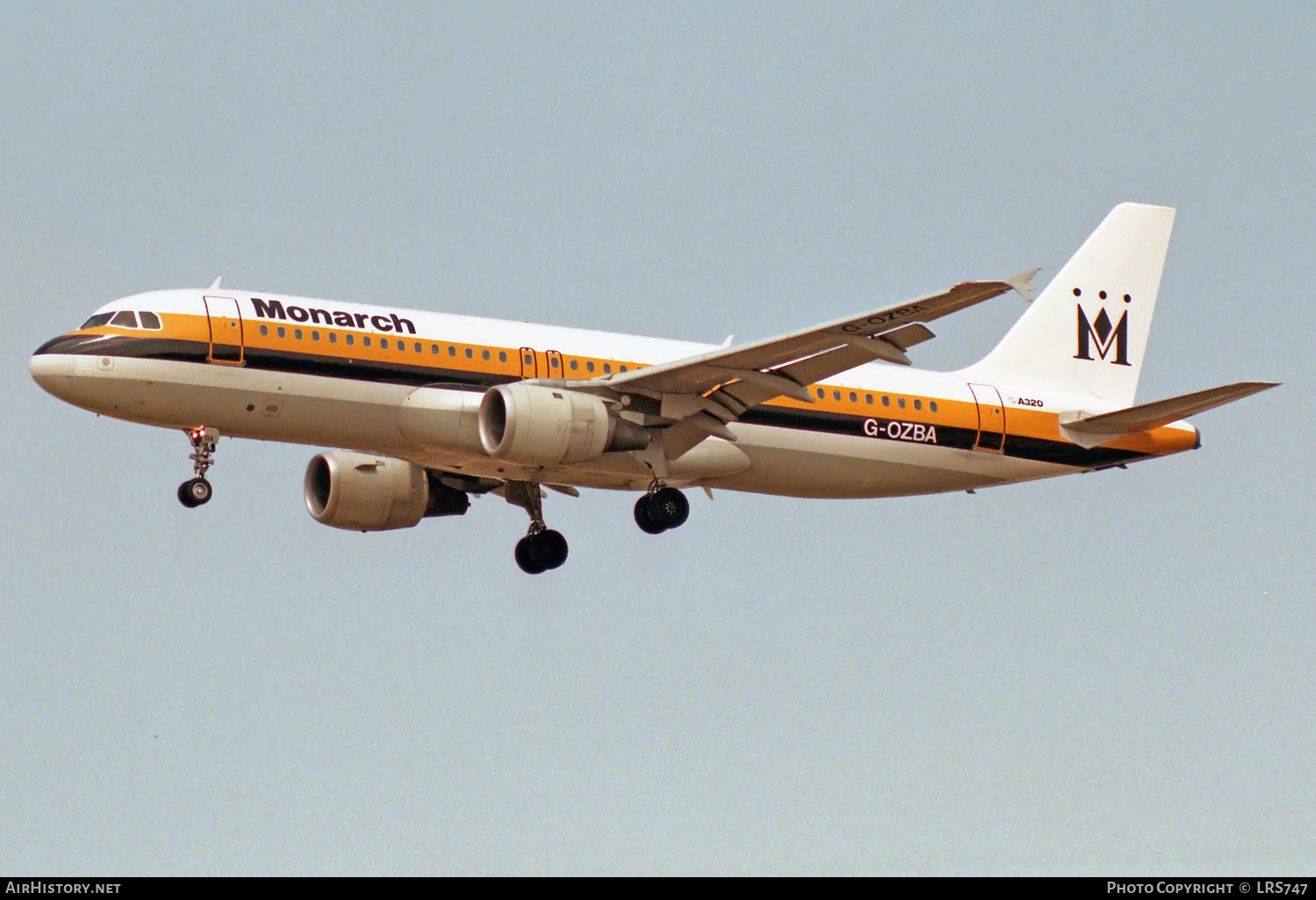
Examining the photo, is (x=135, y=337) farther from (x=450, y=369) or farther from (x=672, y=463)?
(x=672, y=463)

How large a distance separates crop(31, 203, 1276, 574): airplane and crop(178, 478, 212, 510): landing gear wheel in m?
0.04

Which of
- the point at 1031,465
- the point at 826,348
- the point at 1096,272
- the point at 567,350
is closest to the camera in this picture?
the point at 826,348

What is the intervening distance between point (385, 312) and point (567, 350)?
3.85m

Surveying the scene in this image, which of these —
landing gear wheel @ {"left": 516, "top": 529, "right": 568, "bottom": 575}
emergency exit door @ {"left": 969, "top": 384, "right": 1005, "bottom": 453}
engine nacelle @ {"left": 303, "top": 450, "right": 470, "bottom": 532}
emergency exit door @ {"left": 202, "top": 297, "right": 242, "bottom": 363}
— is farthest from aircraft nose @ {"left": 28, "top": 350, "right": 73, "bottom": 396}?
emergency exit door @ {"left": 969, "top": 384, "right": 1005, "bottom": 453}

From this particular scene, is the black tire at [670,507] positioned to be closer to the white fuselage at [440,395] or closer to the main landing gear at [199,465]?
the white fuselage at [440,395]

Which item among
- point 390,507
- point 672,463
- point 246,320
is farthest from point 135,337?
point 672,463

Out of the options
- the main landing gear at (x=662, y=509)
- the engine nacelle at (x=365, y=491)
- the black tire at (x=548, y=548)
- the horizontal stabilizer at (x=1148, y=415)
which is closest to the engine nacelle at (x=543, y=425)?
the main landing gear at (x=662, y=509)

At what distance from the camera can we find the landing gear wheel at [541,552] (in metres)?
44.9

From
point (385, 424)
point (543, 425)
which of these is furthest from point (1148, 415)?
point (385, 424)

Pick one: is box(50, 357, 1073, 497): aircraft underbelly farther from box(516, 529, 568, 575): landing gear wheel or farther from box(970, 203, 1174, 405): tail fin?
box(970, 203, 1174, 405): tail fin

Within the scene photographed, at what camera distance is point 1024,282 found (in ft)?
107

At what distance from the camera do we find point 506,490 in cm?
4509

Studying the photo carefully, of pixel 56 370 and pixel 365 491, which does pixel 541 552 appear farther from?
pixel 56 370

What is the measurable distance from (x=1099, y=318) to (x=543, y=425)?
1627 cm
